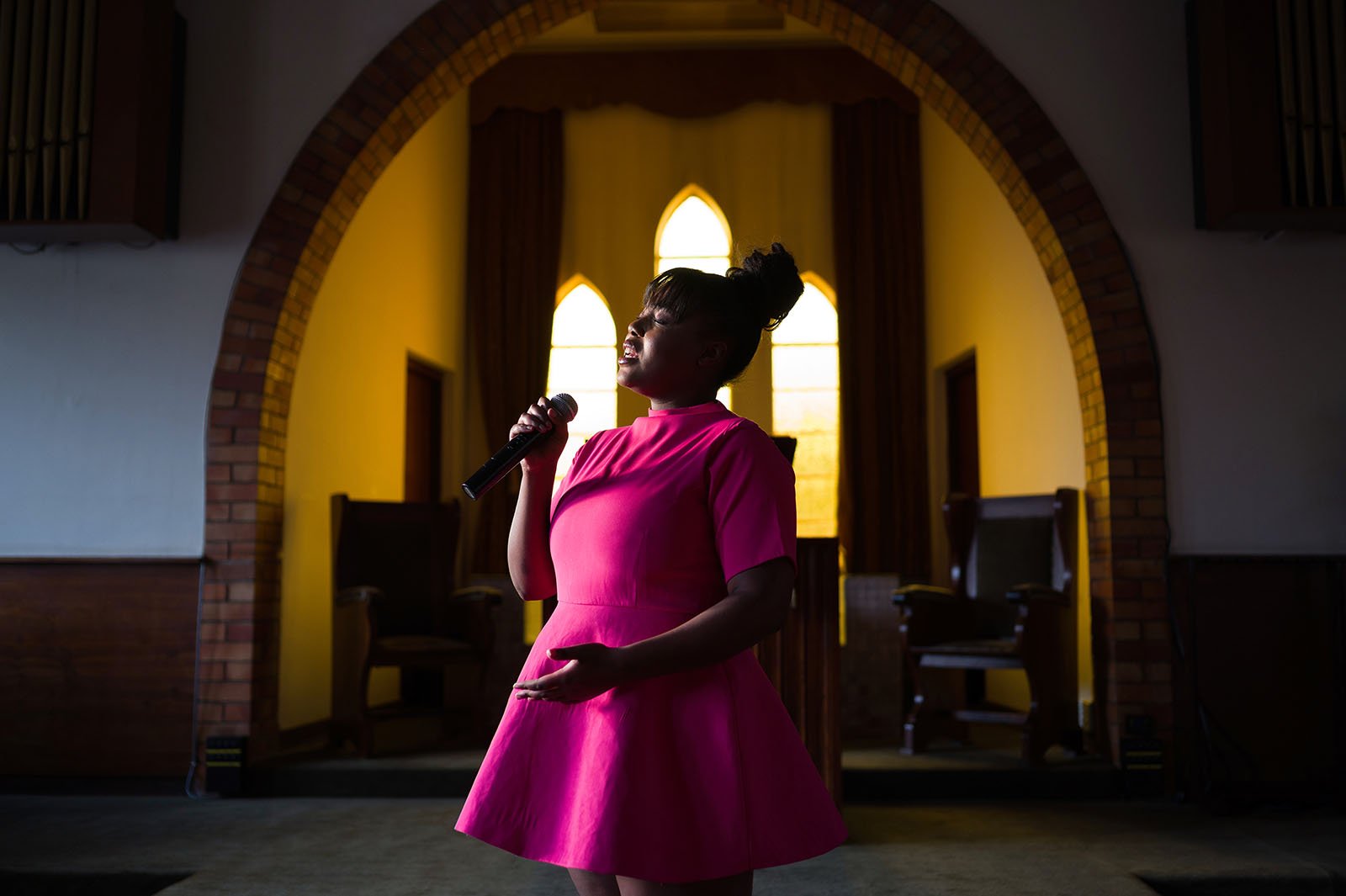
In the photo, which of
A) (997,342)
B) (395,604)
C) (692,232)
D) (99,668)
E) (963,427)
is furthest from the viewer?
(692,232)

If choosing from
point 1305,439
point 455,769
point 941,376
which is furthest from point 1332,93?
point 455,769

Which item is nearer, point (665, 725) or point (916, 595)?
point (665, 725)

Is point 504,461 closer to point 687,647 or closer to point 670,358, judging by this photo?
point 670,358

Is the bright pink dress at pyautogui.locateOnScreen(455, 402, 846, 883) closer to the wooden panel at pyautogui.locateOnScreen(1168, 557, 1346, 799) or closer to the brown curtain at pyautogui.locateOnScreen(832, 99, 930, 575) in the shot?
the wooden panel at pyautogui.locateOnScreen(1168, 557, 1346, 799)

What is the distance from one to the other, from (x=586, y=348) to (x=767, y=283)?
655cm

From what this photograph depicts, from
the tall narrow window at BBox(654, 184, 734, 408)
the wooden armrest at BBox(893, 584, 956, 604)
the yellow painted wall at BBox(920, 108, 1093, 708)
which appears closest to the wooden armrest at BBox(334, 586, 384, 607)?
the wooden armrest at BBox(893, 584, 956, 604)

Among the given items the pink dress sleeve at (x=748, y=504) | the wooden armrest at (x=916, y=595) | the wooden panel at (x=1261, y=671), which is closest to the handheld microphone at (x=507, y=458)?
the pink dress sleeve at (x=748, y=504)

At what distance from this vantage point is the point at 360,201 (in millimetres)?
4734

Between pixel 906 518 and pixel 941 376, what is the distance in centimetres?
94

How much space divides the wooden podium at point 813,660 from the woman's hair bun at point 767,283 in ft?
7.88

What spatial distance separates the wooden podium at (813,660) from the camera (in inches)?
147

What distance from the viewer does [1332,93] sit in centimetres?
414

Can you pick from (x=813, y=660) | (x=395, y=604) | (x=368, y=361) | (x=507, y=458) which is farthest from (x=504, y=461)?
(x=368, y=361)

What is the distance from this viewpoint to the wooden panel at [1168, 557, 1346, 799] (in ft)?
13.6
